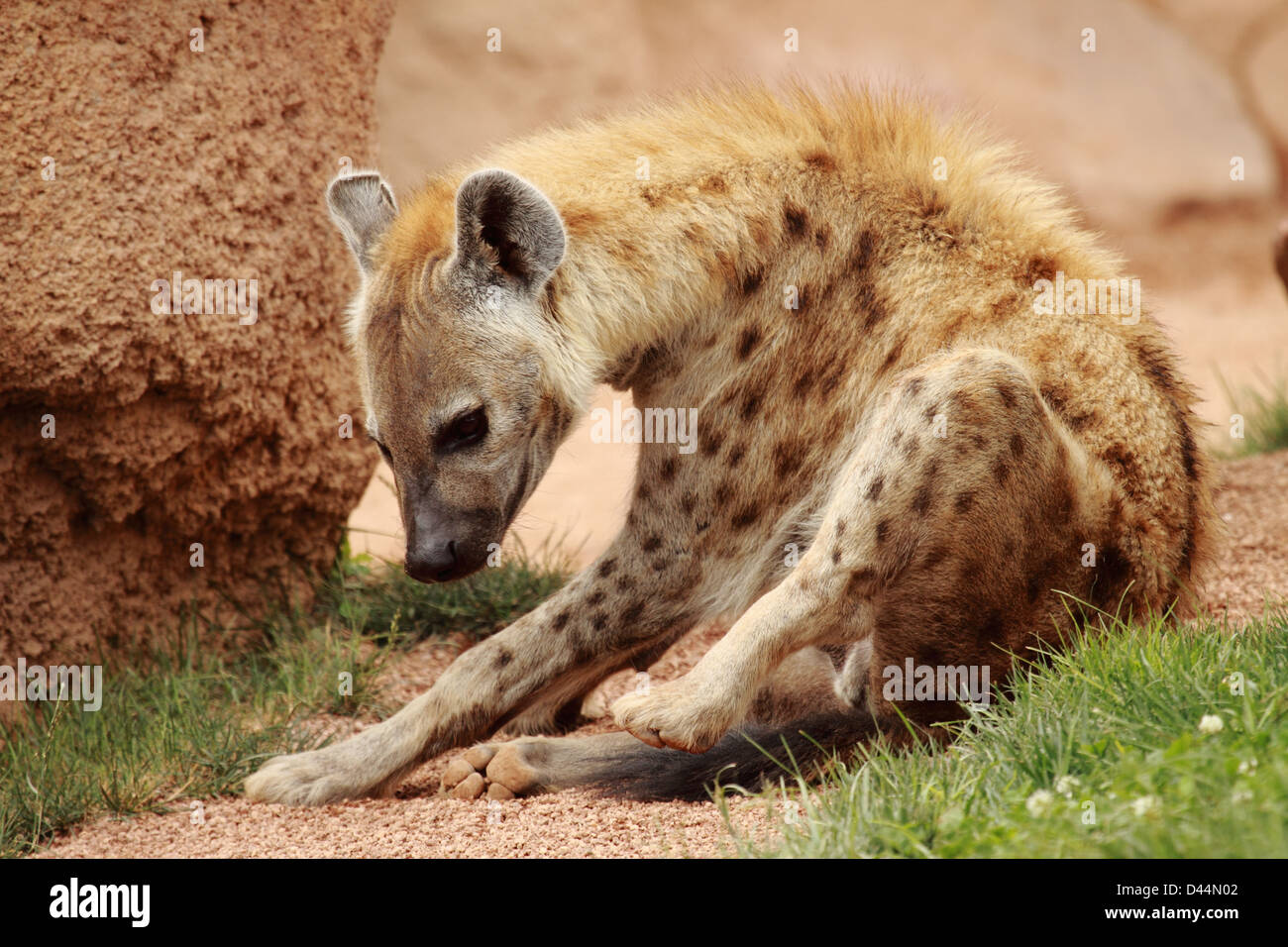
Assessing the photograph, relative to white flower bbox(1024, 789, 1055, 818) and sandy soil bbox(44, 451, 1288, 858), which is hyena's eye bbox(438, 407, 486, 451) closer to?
sandy soil bbox(44, 451, 1288, 858)

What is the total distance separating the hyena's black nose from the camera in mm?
3502

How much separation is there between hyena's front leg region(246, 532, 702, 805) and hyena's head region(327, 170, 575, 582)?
0.92ft

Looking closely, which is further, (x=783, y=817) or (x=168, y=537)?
(x=168, y=537)

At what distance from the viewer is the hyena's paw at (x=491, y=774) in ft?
11.8

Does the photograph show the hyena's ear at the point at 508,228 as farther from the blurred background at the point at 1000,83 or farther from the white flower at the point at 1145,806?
the blurred background at the point at 1000,83

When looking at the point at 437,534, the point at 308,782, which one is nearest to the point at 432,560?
the point at 437,534

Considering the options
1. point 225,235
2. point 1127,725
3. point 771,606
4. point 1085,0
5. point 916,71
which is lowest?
point 1127,725

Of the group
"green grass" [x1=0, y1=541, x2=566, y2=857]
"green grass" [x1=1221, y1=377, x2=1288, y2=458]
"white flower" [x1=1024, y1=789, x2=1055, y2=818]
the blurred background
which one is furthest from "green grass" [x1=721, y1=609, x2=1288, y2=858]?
the blurred background

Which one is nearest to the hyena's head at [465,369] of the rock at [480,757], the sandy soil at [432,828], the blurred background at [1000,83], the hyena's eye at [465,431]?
the hyena's eye at [465,431]

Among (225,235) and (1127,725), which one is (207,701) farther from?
(1127,725)

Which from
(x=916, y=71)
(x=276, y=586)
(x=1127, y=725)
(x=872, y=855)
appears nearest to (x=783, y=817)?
(x=872, y=855)

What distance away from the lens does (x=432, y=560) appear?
350cm

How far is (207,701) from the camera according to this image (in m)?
4.39
